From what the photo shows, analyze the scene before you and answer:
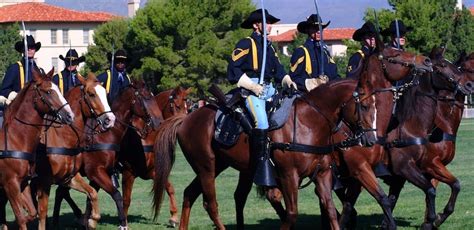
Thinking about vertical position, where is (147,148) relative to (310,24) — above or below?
below

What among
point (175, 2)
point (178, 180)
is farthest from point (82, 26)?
point (178, 180)

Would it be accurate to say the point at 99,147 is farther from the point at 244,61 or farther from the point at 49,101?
the point at 244,61

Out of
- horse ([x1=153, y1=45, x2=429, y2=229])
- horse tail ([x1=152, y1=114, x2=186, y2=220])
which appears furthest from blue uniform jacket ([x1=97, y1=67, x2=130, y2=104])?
horse ([x1=153, y1=45, x2=429, y2=229])

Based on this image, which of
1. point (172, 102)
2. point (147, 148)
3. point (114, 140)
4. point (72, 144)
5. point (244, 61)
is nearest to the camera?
point (244, 61)

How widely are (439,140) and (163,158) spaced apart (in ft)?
13.0

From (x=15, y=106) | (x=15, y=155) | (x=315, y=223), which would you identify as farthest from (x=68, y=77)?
(x=315, y=223)

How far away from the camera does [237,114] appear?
14438 mm

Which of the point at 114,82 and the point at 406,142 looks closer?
the point at 406,142

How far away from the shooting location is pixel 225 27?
8656 cm

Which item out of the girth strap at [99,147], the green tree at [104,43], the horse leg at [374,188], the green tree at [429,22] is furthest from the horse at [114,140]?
the green tree at [104,43]

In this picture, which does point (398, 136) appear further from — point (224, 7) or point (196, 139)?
point (224, 7)

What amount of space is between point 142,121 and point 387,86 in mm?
5409

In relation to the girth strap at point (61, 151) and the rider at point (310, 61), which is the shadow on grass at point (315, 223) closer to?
the rider at point (310, 61)

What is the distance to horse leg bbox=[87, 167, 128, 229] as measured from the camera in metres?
16.2
